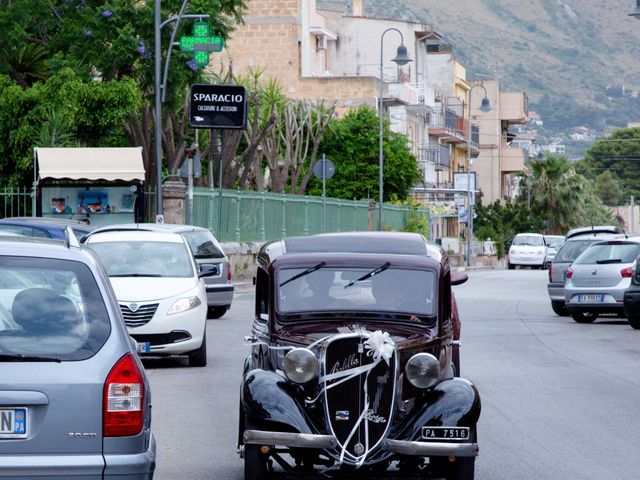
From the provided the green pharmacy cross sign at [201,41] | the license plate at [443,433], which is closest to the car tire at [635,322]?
the green pharmacy cross sign at [201,41]

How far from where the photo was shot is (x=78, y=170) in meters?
34.4

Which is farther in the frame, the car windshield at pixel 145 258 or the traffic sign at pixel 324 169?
the traffic sign at pixel 324 169

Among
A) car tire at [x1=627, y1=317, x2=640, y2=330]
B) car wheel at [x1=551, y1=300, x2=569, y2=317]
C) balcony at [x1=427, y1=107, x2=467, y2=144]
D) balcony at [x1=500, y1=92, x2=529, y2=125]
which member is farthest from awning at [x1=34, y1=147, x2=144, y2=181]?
balcony at [x1=500, y1=92, x2=529, y2=125]

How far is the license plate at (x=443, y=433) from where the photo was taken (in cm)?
889

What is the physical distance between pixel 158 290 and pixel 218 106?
25449 mm

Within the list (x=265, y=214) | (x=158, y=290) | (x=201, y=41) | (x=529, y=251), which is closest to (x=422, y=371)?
(x=158, y=290)

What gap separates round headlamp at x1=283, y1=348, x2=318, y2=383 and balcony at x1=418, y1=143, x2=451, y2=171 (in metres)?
83.6

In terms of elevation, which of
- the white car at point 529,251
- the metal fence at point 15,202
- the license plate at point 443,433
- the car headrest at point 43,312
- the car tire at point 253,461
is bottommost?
the white car at point 529,251

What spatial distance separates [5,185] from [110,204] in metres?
6.29

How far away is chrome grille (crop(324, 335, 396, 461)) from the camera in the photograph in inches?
356

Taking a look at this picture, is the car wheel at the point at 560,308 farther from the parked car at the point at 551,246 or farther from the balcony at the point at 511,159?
the balcony at the point at 511,159

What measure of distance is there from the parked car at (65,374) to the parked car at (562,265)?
22344 mm

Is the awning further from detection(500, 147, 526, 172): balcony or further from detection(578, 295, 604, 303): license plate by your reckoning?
detection(500, 147, 526, 172): balcony

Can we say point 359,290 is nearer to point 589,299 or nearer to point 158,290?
point 158,290
